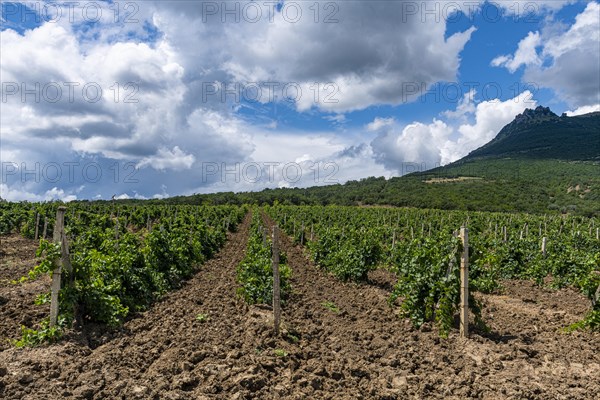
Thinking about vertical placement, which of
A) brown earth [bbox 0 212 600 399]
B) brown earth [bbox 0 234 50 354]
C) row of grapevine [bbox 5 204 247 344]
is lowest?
brown earth [bbox 0 212 600 399]

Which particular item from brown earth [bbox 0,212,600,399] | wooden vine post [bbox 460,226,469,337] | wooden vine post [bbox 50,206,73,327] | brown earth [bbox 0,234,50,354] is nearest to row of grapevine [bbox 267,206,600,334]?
wooden vine post [bbox 460,226,469,337]

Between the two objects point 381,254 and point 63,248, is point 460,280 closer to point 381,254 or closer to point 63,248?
point 381,254

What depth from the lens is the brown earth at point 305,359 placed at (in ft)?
16.0

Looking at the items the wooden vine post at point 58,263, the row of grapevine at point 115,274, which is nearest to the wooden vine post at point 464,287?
the row of grapevine at point 115,274

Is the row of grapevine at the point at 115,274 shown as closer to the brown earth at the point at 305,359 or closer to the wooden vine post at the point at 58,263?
the wooden vine post at the point at 58,263

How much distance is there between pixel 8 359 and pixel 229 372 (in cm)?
310

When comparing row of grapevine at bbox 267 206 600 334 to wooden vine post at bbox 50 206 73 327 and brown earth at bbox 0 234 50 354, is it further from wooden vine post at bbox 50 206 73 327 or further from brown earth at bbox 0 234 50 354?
brown earth at bbox 0 234 50 354

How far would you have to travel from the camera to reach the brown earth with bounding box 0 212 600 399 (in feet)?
16.0

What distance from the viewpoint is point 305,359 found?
20.2 ft

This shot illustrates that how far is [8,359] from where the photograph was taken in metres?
5.37

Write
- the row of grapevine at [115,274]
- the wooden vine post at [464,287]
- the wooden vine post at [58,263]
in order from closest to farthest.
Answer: the wooden vine post at [58,263] < the row of grapevine at [115,274] < the wooden vine post at [464,287]

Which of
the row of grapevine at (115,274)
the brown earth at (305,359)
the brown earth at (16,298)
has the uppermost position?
the row of grapevine at (115,274)

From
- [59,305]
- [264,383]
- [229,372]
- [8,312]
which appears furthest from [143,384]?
[8,312]

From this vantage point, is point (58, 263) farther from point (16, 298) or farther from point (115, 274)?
point (16, 298)
